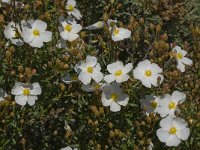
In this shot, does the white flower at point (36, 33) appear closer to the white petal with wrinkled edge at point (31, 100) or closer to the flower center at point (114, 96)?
the white petal with wrinkled edge at point (31, 100)

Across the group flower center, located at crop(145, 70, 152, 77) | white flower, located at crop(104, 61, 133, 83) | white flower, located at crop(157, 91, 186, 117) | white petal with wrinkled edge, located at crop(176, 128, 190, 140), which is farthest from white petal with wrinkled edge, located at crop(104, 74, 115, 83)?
white petal with wrinkled edge, located at crop(176, 128, 190, 140)

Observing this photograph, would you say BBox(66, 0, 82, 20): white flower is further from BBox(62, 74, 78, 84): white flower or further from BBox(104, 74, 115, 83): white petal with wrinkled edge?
BBox(104, 74, 115, 83): white petal with wrinkled edge

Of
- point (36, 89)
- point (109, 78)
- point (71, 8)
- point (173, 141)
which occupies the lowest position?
point (173, 141)

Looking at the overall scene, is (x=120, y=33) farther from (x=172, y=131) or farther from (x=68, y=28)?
(x=172, y=131)

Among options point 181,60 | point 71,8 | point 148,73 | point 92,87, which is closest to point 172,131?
point 148,73

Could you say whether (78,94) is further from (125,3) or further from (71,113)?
(125,3)

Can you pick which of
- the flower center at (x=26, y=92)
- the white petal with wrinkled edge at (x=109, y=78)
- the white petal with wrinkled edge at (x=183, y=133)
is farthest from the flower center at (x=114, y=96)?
the flower center at (x=26, y=92)
